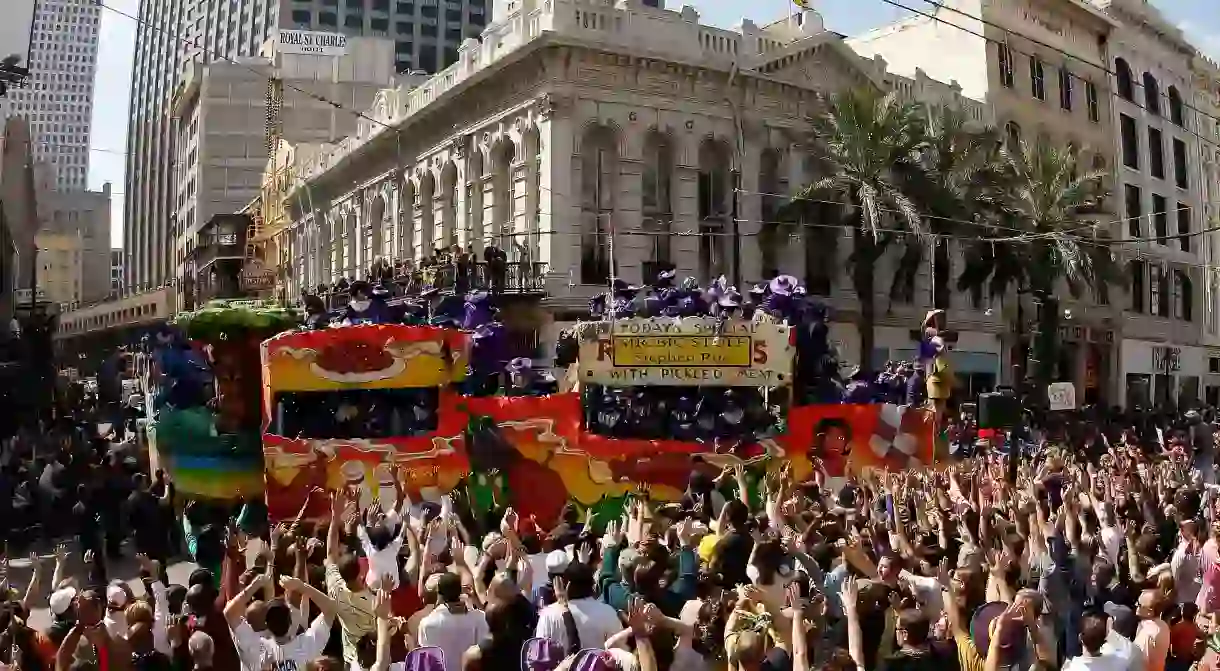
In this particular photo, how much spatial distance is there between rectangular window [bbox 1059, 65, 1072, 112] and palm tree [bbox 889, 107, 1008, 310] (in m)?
10.1

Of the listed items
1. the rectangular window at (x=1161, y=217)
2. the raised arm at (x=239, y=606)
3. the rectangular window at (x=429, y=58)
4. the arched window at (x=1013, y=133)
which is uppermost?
the rectangular window at (x=429, y=58)

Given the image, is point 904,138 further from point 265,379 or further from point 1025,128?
point 265,379

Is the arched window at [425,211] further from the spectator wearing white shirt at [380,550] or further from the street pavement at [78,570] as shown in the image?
the spectator wearing white shirt at [380,550]

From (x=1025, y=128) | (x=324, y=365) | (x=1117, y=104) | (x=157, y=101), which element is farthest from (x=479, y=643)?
(x=157, y=101)

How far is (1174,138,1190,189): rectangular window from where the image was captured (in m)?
43.5

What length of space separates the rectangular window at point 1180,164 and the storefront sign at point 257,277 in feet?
118

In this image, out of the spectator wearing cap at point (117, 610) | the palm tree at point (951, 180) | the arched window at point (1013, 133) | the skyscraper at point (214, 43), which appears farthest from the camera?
the skyscraper at point (214, 43)

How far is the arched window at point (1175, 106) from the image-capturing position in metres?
43.1

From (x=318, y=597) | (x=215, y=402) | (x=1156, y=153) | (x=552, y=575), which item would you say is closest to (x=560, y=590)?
(x=552, y=575)

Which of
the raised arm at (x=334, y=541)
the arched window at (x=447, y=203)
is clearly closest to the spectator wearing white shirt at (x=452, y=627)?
the raised arm at (x=334, y=541)

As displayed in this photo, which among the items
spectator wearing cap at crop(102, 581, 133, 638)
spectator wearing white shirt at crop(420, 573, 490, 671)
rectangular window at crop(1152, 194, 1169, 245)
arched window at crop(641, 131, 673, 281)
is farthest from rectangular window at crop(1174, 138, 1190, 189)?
spectator wearing cap at crop(102, 581, 133, 638)

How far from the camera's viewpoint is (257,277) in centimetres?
4741

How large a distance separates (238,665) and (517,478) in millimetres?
7268

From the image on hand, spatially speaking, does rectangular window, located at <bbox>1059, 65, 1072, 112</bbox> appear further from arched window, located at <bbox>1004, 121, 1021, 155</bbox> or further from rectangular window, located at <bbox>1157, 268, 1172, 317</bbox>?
rectangular window, located at <bbox>1157, 268, 1172, 317</bbox>
